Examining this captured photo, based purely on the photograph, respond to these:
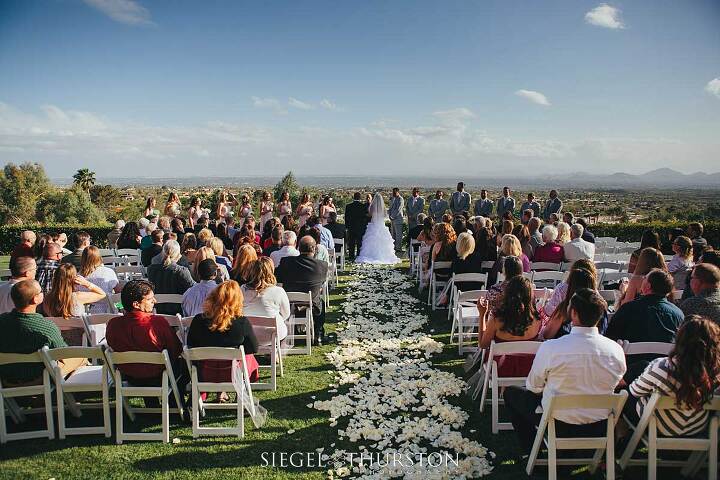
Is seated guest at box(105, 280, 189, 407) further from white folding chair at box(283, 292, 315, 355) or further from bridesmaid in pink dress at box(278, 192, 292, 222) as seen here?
bridesmaid in pink dress at box(278, 192, 292, 222)

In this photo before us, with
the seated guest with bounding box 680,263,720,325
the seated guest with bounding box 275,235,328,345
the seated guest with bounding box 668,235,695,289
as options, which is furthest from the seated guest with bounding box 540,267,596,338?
the seated guest with bounding box 275,235,328,345

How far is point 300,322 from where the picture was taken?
648cm

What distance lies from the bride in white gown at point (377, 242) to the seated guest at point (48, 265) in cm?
800

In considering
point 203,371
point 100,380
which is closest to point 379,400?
point 203,371

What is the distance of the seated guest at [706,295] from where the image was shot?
14.5ft

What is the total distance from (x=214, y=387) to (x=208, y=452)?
54 cm

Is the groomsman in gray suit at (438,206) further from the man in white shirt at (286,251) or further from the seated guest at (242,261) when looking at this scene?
the seated guest at (242,261)

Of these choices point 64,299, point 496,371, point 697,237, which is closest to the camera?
point 496,371

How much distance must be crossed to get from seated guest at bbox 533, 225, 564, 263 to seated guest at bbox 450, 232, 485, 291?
4.30 feet

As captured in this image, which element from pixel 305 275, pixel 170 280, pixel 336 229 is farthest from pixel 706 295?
pixel 336 229

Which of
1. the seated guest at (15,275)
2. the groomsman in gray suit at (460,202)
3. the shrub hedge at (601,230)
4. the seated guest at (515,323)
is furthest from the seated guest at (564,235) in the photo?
the shrub hedge at (601,230)

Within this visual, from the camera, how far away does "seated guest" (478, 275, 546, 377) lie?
14.7 ft

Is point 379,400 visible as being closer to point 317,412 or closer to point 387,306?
point 317,412

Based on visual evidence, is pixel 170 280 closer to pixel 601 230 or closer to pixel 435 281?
pixel 435 281
